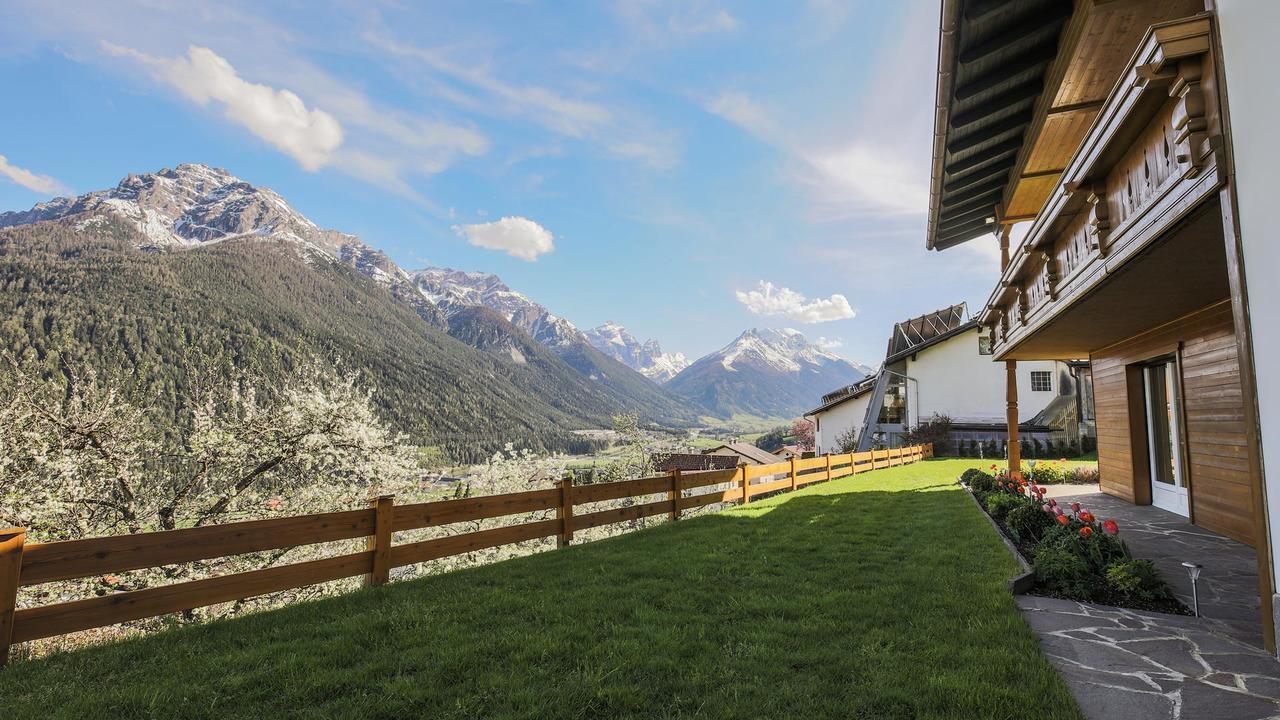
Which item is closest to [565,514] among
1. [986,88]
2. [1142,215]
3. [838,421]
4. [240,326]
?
[1142,215]

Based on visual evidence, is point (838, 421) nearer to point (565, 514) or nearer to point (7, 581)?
point (565, 514)

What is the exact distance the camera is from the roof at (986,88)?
17.4 ft

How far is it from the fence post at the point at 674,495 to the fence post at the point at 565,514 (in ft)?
7.45

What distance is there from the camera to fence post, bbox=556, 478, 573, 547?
714 centimetres

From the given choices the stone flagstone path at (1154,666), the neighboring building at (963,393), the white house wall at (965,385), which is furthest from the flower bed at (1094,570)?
the white house wall at (965,385)

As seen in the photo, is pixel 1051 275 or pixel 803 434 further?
pixel 803 434

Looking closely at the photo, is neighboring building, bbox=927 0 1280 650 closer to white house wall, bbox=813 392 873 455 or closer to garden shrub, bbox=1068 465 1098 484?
garden shrub, bbox=1068 465 1098 484

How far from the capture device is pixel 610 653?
3.42 m

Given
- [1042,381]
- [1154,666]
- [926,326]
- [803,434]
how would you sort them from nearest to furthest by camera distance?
[1154,666], [1042,381], [926,326], [803,434]

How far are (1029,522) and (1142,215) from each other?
14.9 feet

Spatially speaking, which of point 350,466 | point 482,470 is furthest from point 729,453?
point 350,466

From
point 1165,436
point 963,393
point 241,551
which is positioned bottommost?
point 241,551

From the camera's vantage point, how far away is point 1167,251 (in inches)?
162

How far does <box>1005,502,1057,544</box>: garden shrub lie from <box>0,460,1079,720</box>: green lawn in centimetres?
140
